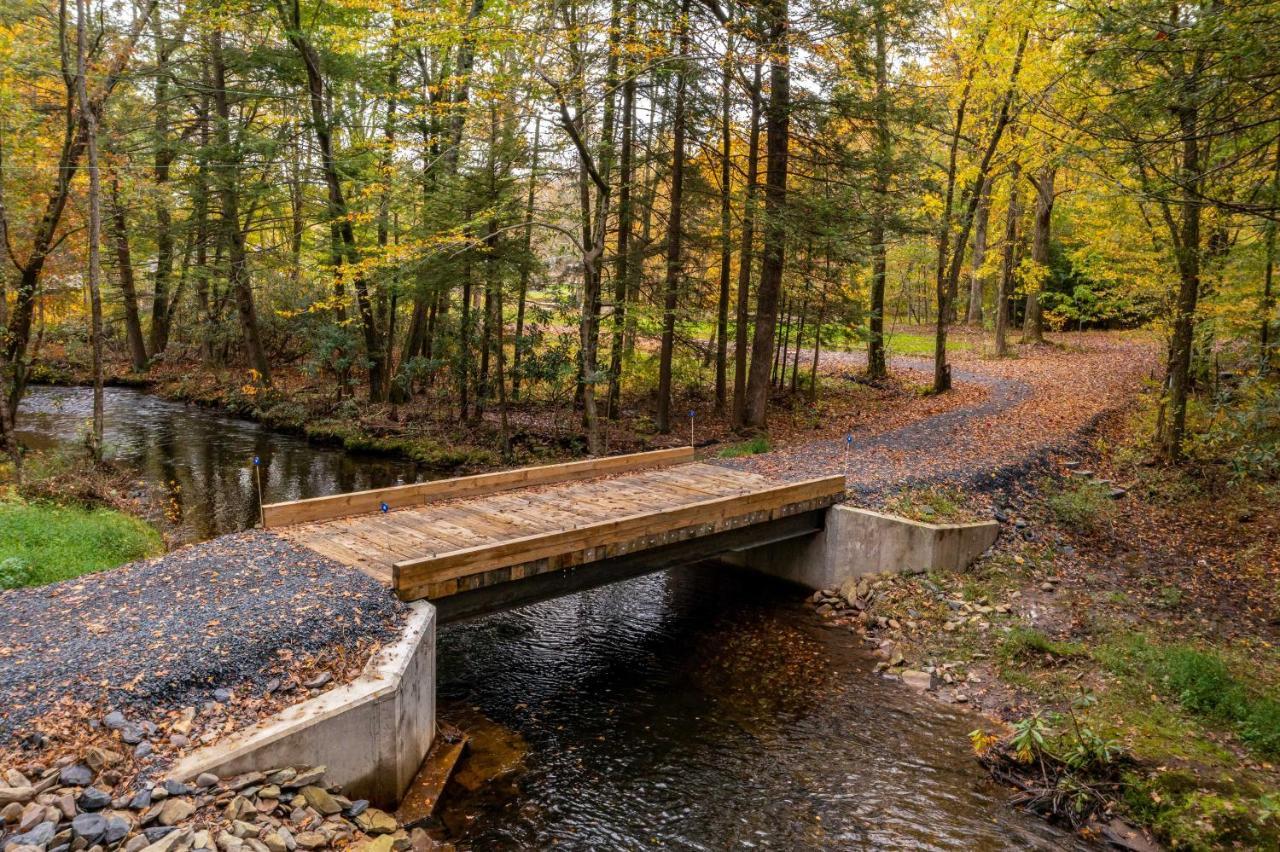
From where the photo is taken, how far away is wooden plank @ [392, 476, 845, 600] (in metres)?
6.47

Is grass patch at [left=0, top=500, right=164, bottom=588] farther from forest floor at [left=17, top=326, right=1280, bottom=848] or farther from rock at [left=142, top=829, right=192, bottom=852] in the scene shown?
rock at [left=142, top=829, right=192, bottom=852]

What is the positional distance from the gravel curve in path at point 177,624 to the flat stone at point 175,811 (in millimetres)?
842

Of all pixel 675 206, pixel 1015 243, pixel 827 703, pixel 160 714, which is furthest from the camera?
pixel 1015 243

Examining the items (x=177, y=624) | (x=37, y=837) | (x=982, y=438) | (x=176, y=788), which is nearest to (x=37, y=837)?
(x=37, y=837)

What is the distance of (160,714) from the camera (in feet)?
15.3

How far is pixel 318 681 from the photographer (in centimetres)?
527

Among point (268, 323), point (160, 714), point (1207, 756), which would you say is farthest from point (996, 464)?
point (268, 323)

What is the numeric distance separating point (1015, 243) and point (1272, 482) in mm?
16392

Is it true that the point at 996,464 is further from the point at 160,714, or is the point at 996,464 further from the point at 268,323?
the point at 268,323

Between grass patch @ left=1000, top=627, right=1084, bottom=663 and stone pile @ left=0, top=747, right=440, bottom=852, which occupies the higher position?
stone pile @ left=0, top=747, right=440, bottom=852

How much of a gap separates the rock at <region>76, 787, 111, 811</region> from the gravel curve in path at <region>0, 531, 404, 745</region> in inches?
27.3

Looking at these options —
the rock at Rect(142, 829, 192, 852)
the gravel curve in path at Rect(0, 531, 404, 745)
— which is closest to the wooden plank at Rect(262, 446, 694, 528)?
the gravel curve in path at Rect(0, 531, 404, 745)

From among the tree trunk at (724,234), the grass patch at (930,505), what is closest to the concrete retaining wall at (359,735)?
the grass patch at (930,505)

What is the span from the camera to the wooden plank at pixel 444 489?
8039 mm
